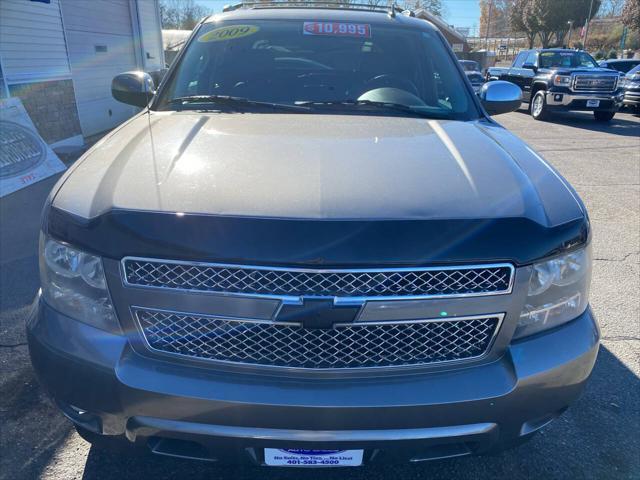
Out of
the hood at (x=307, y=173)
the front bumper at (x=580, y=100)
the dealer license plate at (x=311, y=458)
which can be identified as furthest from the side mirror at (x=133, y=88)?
the front bumper at (x=580, y=100)

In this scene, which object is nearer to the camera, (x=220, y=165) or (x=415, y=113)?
(x=220, y=165)

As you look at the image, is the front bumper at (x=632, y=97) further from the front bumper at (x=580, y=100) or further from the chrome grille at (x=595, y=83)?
the chrome grille at (x=595, y=83)

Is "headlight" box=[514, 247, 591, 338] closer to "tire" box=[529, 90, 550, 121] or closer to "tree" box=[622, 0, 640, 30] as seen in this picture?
"tire" box=[529, 90, 550, 121]

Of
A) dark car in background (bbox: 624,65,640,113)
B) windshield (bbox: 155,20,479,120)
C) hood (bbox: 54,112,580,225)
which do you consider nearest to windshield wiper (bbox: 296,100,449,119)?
windshield (bbox: 155,20,479,120)

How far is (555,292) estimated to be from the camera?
5.79ft

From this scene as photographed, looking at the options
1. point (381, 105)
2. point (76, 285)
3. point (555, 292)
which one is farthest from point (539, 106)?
point (76, 285)

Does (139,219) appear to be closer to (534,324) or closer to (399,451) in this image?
(399,451)

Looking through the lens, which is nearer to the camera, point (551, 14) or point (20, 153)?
point (20, 153)

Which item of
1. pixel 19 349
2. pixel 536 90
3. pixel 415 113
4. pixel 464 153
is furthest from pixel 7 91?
pixel 536 90

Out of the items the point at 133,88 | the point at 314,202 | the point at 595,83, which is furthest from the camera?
the point at 595,83

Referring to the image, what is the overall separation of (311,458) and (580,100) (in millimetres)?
13930

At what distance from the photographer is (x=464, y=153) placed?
2.16 m

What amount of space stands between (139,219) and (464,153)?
1.31 meters

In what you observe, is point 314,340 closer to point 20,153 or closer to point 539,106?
point 20,153
